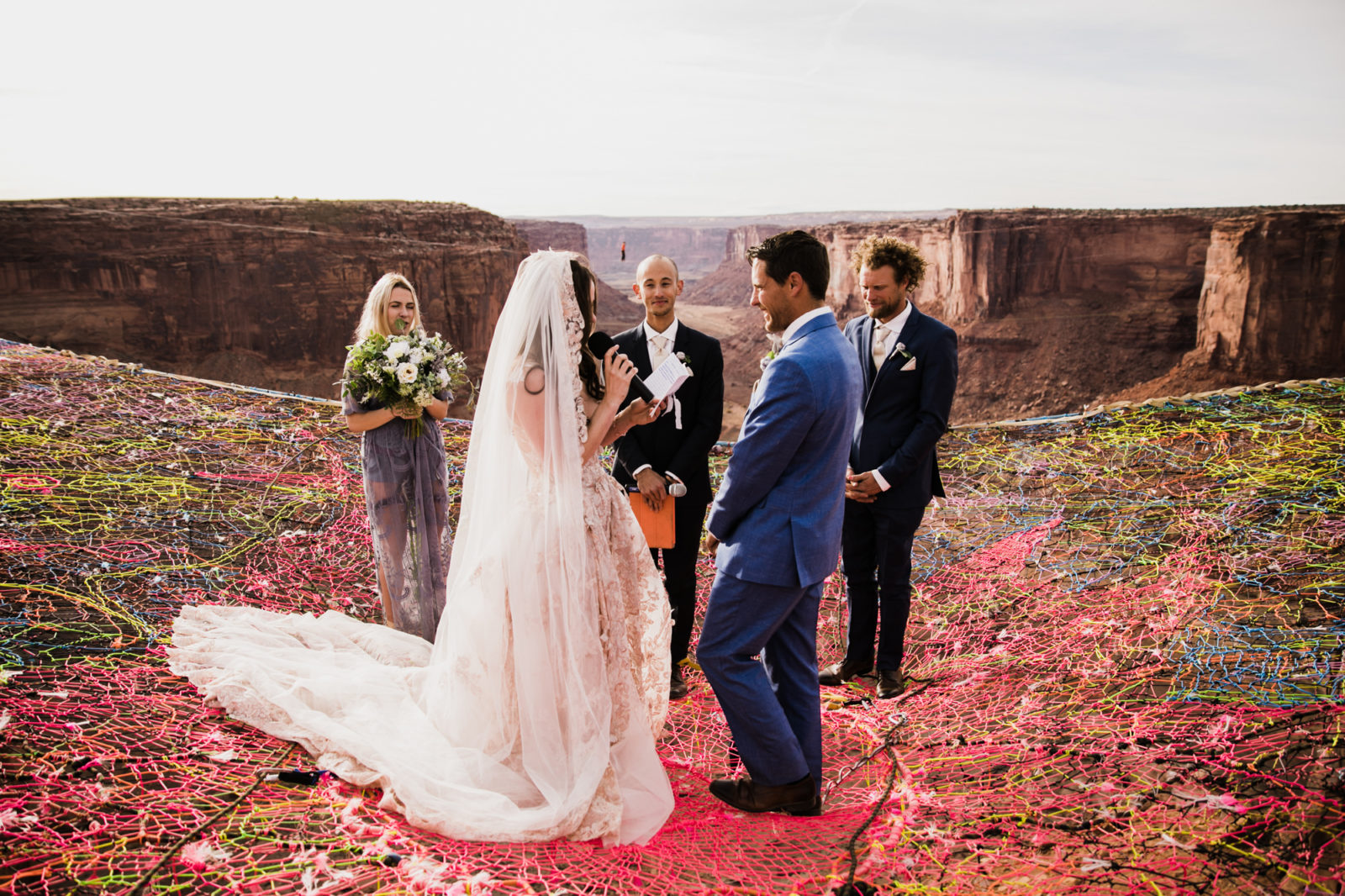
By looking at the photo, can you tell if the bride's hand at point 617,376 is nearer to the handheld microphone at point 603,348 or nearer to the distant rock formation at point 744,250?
the handheld microphone at point 603,348

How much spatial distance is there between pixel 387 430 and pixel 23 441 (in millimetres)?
5262

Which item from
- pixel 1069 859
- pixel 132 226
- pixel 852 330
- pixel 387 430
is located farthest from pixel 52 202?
pixel 1069 859

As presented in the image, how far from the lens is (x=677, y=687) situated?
4.73m

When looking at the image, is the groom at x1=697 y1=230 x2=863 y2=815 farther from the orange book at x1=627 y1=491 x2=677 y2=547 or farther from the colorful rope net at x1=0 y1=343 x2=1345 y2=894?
the orange book at x1=627 y1=491 x2=677 y2=547

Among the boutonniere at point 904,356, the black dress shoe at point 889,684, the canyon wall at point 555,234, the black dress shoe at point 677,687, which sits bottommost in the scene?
the black dress shoe at point 677,687

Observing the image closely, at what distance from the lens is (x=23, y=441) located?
7664mm

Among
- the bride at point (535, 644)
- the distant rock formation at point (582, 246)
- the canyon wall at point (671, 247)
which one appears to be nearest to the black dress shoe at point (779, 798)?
the bride at point (535, 644)

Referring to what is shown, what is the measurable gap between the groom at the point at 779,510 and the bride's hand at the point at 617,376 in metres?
0.57

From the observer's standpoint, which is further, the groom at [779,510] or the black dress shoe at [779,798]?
the black dress shoe at [779,798]

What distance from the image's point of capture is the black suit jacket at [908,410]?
441 cm

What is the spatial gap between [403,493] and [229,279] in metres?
30.4


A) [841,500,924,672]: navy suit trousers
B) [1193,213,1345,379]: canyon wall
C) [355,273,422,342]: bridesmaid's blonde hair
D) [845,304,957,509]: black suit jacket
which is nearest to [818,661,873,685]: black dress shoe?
[841,500,924,672]: navy suit trousers

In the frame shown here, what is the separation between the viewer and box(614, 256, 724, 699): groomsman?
4672mm

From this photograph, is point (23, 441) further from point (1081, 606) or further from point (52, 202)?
point (52, 202)
